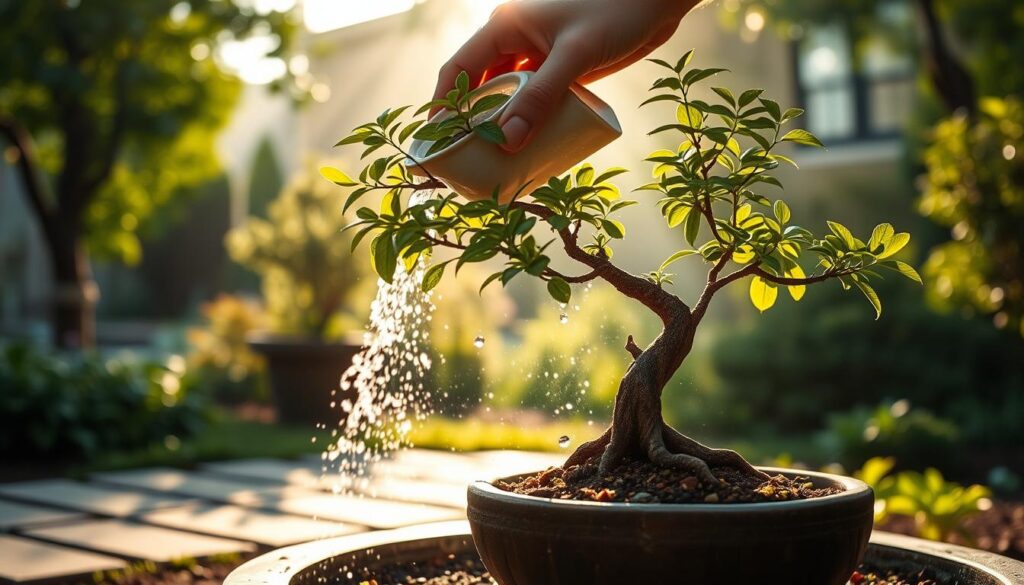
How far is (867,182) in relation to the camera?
11297 millimetres

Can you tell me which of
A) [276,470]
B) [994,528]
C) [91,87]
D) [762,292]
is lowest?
[994,528]

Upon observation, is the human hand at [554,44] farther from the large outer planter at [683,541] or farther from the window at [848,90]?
the window at [848,90]

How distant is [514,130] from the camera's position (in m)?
2.00

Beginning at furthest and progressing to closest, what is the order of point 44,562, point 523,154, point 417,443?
point 417,443
point 44,562
point 523,154

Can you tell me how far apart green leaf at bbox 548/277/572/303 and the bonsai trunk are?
1.12 ft

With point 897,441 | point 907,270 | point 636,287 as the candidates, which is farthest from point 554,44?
point 897,441

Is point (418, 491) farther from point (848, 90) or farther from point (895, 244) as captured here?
point (848, 90)

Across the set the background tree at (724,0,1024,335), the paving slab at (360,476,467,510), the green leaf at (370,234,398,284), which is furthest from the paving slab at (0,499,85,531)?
the background tree at (724,0,1024,335)

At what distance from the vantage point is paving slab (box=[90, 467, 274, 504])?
4.96 meters

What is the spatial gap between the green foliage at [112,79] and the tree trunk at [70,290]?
185mm

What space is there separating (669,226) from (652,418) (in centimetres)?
37

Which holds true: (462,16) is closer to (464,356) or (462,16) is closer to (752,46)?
(464,356)

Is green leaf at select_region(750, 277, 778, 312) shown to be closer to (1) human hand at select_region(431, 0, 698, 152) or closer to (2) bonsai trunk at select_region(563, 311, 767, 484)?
(2) bonsai trunk at select_region(563, 311, 767, 484)

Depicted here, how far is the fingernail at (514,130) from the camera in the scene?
6.57ft
